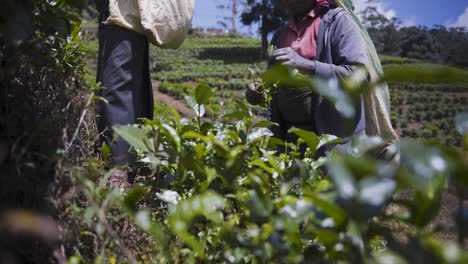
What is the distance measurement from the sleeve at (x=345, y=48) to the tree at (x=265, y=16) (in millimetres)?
24803

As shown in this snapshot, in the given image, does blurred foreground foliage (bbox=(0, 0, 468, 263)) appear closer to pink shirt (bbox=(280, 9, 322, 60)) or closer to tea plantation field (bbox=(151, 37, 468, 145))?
pink shirt (bbox=(280, 9, 322, 60))

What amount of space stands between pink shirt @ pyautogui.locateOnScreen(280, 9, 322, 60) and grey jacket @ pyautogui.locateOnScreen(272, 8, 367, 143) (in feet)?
0.14

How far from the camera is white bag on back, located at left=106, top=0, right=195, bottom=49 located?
1.79 meters

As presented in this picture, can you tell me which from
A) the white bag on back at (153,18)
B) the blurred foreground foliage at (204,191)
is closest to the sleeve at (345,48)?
the white bag on back at (153,18)

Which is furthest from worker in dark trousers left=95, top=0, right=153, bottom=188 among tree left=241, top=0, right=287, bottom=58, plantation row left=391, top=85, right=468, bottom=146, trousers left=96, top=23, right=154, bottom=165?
tree left=241, top=0, right=287, bottom=58

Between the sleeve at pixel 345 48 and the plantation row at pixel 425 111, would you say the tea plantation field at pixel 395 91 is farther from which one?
the sleeve at pixel 345 48

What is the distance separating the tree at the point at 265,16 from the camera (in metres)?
26.6

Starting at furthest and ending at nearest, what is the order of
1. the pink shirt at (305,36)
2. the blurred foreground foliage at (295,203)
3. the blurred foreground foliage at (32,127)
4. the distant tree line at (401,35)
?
the distant tree line at (401,35)
the pink shirt at (305,36)
the blurred foreground foliage at (32,127)
the blurred foreground foliage at (295,203)

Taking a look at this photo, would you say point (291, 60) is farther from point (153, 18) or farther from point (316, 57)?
point (153, 18)

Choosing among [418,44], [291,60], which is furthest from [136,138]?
[418,44]

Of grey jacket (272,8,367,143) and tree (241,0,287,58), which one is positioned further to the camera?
tree (241,0,287,58)

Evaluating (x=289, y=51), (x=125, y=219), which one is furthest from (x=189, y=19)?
(x=125, y=219)

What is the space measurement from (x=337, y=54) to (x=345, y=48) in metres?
0.04

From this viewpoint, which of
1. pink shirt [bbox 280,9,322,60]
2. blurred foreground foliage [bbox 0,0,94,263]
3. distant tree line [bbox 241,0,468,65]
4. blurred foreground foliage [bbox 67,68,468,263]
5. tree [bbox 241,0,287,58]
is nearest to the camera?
blurred foreground foliage [bbox 67,68,468,263]
